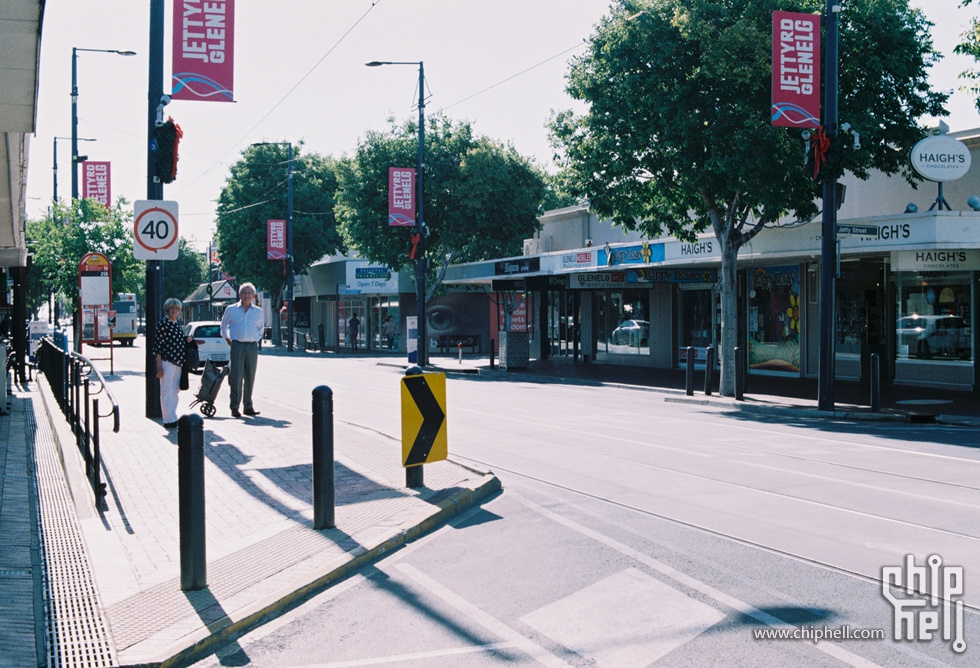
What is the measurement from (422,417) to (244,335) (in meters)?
6.25

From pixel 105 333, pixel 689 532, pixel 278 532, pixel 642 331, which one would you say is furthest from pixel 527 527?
pixel 105 333

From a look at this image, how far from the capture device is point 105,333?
46156 mm

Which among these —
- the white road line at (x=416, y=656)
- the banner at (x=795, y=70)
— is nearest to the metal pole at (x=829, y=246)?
the banner at (x=795, y=70)

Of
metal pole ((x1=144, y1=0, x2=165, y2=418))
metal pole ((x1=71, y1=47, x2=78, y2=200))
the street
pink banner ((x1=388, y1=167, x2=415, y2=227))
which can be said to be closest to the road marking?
the street

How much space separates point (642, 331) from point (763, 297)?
5.67 meters

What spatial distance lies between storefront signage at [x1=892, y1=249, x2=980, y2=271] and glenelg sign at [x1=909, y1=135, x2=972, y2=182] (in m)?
1.85

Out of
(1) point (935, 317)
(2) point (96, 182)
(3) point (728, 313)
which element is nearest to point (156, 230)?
(3) point (728, 313)

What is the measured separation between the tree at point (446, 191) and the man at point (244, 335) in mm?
20872

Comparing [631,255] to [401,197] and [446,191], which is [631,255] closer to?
[401,197]

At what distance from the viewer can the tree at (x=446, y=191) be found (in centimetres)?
3512

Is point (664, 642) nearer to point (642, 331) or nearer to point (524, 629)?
point (524, 629)

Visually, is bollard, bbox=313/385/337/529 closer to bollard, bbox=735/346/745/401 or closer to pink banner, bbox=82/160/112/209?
bollard, bbox=735/346/745/401

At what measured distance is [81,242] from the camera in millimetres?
30781

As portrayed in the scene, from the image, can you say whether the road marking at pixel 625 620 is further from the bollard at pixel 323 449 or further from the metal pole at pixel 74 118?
the metal pole at pixel 74 118
